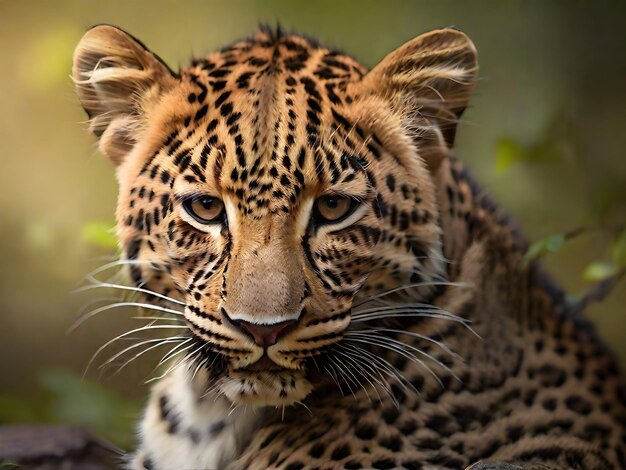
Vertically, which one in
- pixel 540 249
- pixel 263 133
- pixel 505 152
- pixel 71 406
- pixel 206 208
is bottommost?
pixel 71 406

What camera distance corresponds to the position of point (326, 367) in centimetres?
295

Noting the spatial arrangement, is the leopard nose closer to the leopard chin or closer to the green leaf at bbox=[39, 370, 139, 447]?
the leopard chin

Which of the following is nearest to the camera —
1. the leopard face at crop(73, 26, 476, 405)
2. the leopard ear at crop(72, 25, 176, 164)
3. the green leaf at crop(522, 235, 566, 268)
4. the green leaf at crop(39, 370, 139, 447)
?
the leopard face at crop(73, 26, 476, 405)

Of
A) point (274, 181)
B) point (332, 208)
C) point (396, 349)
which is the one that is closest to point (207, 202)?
point (274, 181)

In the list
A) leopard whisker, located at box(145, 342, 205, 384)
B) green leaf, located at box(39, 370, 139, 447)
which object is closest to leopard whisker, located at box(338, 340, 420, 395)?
leopard whisker, located at box(145, 342, 205, 384)

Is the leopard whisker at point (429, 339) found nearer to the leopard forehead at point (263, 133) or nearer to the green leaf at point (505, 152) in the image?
the leopard forehead at point (263, 133)

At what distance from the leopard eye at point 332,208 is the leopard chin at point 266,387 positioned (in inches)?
19.5

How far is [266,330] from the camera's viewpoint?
268 cm

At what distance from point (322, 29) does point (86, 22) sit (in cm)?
109

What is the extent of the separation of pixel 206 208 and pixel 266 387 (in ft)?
1.96

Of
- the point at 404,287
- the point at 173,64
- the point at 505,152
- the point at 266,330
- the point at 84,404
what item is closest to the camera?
the point at 266,330

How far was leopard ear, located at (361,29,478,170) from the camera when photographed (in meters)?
3.16

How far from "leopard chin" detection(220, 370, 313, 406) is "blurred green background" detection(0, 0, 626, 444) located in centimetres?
124

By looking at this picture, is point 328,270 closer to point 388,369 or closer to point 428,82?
point 388,369
